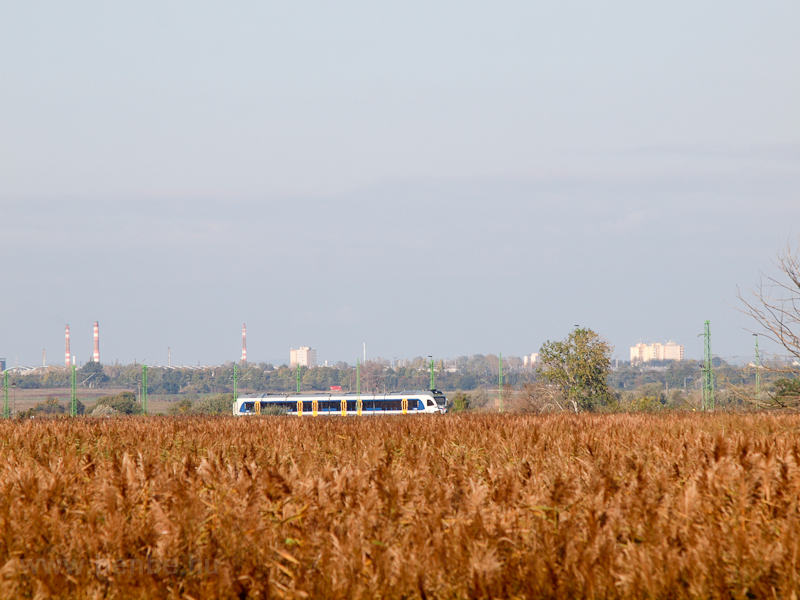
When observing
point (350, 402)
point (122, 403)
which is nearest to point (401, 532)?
point (350, 402)

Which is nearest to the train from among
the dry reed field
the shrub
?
the shrub

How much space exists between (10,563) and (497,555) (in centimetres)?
210

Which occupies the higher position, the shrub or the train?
the train

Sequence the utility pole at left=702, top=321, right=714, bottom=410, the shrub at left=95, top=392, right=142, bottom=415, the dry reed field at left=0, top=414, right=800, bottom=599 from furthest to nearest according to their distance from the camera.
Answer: the shrub at left=95, top=392, right=142, bottom=415 → the utility pole at left=702, top=321, right=714, bottom=410 → the dry reed field at left=0, top=414, right=800, bottom=599

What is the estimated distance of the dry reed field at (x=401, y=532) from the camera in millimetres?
3135

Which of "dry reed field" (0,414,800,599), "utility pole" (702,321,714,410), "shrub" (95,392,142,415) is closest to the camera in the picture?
"dry reed field" (0,414,800,599)

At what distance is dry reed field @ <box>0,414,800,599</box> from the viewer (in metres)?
3.13

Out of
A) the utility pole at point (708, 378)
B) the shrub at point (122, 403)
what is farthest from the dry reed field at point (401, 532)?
A: the shrub at point (122, 403)

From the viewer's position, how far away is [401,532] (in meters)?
3.87

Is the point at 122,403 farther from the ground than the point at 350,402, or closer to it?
closer to it

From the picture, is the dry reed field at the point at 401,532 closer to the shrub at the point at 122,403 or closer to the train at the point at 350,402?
the train at the point at 350,402

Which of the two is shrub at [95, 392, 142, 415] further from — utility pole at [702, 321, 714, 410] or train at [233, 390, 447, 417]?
utility pole at [702, 321, 714, 410]

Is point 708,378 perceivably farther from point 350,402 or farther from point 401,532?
point 401,532

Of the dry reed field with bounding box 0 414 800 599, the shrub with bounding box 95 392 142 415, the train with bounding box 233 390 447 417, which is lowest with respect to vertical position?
the shrub with bounding box 95 392 142 415
